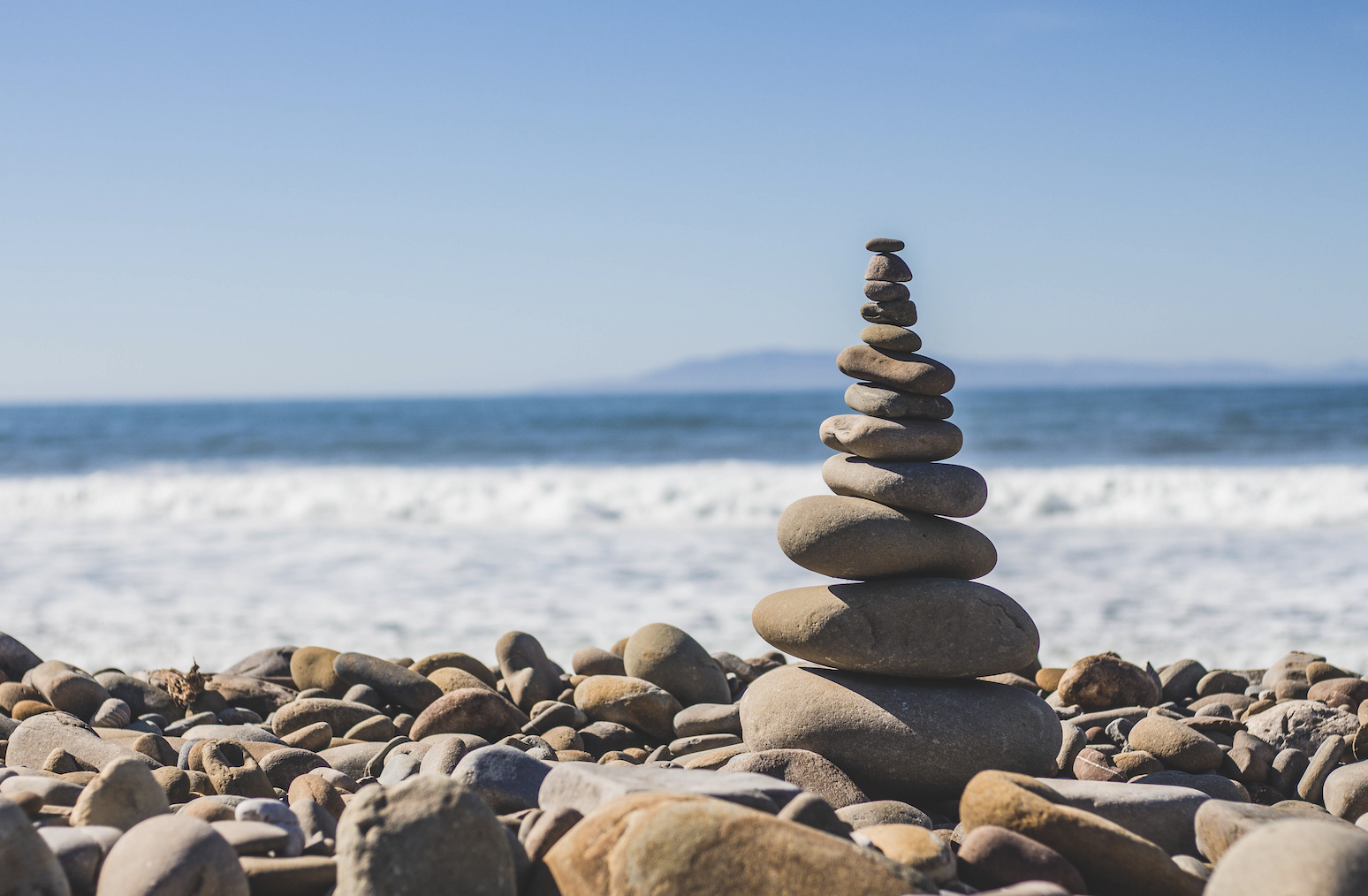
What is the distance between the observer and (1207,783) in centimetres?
367

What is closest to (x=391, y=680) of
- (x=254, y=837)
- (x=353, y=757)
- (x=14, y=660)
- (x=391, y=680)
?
(x=391, y=680)

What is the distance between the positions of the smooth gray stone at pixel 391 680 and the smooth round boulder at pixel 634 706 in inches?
31.6

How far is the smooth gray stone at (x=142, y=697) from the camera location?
4.96 metres

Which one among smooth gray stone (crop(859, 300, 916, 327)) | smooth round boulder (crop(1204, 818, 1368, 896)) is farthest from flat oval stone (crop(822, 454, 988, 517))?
smooth round boulder (crop(1204, 818, 1368, 896))

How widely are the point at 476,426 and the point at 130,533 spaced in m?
22.6

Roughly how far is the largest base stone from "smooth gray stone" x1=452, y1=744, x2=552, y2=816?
0.96 m

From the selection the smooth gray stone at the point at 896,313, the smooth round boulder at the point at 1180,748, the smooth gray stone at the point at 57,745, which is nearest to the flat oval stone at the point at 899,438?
the smooth gray stone at the point at 896,313

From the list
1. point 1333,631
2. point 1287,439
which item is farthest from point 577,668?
point 1287,439

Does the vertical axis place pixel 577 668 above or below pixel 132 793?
below

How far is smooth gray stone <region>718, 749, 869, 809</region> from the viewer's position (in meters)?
3.38

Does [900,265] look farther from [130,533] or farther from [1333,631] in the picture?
[130,533]

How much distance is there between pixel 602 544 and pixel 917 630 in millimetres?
7653

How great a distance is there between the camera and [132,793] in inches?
110

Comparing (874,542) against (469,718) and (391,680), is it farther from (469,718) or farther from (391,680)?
(391,680)
